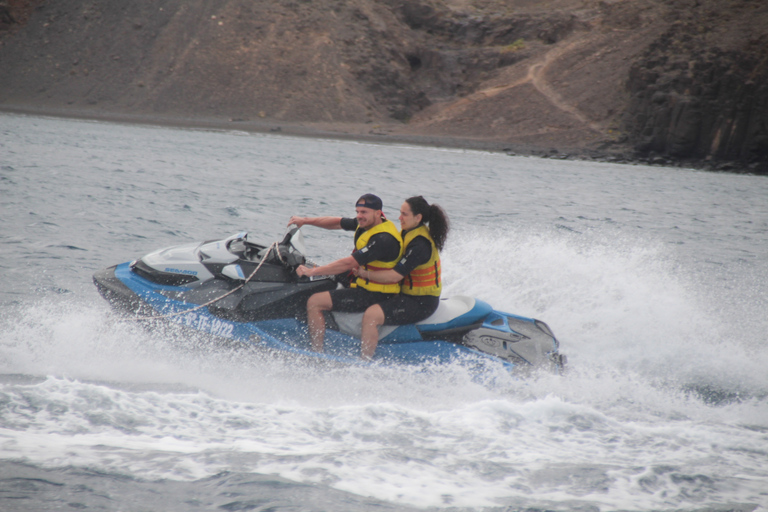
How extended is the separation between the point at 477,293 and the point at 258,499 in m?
4.70

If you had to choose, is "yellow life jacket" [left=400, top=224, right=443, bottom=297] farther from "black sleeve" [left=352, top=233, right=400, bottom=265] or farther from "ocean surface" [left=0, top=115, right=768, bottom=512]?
"ocean surface" [left=0, top=115, right=768, bottom=512]

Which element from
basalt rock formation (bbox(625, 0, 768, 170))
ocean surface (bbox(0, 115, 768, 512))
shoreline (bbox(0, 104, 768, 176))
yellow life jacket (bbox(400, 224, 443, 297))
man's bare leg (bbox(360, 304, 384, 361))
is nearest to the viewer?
ocean surface (bbox(0, 115, 768, 512))

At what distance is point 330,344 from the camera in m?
4.95

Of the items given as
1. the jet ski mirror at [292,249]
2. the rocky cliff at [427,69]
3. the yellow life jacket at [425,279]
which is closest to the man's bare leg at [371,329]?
the yellow life jacket at [425,279]

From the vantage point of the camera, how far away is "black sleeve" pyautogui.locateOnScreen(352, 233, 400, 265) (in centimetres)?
471

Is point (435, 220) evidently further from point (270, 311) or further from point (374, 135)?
point (374, 135)

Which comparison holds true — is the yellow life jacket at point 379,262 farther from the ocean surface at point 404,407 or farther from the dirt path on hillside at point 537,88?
the dirt path on hillside at point 537,88

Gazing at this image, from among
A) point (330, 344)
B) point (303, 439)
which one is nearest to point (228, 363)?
point (330, 344)

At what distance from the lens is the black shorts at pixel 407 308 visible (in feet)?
16.1

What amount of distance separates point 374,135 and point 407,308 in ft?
145

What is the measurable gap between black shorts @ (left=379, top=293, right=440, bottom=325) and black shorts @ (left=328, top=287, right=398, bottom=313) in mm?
68

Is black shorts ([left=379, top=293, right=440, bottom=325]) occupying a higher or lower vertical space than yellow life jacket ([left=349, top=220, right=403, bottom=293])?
lower

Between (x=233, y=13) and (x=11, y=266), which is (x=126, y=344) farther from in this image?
(x=233, y=13)

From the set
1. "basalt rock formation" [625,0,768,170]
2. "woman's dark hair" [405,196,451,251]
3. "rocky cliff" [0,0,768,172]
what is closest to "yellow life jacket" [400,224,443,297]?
"woman's dark hair" [405,196,451,251]
